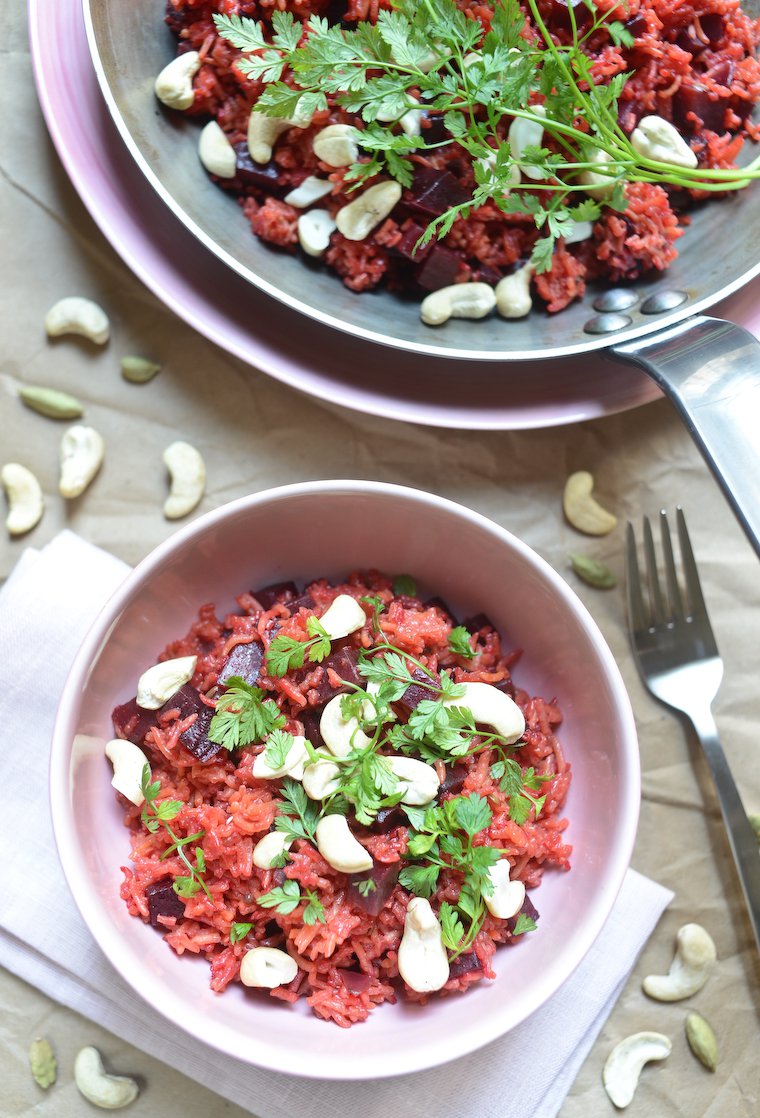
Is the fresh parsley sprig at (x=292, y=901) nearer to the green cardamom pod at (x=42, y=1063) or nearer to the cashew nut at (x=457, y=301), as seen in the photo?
the green cardamom pod at (x=42, y=1063)

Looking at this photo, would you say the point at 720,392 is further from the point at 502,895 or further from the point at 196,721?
the point at 196,721

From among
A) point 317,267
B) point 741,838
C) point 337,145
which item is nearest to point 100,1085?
point 741,838

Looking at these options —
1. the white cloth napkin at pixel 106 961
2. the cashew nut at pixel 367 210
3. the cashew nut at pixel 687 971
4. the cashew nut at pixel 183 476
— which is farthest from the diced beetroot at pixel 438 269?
the cashew nut at pixel 687 971

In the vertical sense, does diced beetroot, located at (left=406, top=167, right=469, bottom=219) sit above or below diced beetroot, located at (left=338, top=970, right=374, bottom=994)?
above

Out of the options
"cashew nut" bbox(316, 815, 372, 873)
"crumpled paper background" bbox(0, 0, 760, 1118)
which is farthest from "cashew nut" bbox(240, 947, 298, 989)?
"crumpled paper background" bbox(0, 0, 760, 1118)

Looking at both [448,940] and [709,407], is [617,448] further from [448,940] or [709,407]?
[448,940]

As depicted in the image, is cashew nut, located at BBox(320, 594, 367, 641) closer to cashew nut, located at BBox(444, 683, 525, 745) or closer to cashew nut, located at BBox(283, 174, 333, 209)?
cashew nut, located at BBox(444, 683, 525, 745)
